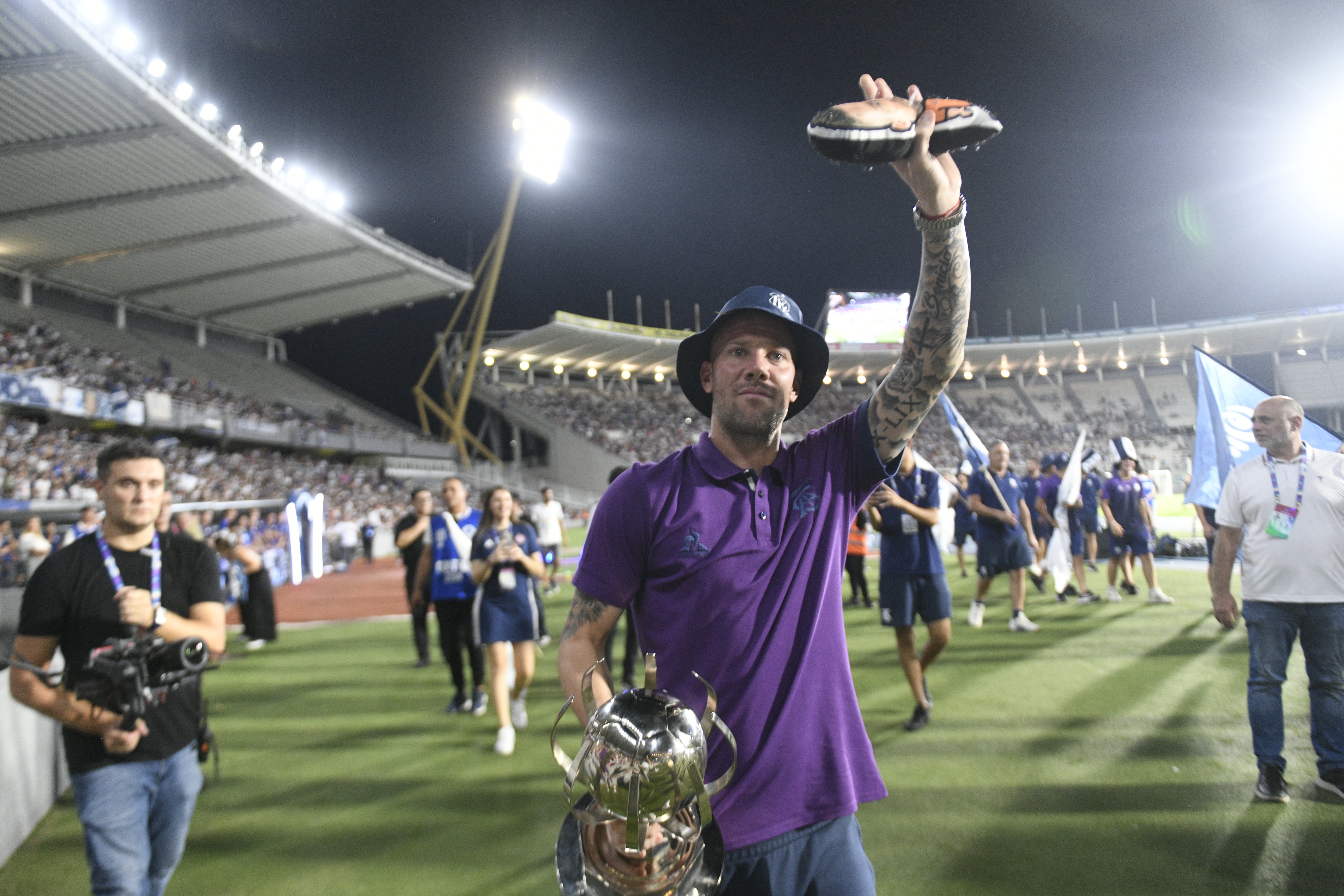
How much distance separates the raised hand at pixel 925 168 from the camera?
55.8 inches

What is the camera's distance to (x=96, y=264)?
3234cm

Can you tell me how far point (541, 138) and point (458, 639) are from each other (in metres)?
20.6

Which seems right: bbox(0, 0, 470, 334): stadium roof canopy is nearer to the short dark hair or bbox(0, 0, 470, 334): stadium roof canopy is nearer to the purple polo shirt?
the short dark hair

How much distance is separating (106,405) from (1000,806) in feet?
106

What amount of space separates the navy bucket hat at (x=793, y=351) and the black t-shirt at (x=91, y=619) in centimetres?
226

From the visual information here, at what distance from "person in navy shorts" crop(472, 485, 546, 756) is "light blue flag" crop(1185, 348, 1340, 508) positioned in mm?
6429

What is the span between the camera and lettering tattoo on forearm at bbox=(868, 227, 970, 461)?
67.4 inches

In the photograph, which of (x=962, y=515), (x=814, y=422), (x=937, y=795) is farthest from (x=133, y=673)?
(x=814, y=422)

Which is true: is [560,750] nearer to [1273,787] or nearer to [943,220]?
[943,220]

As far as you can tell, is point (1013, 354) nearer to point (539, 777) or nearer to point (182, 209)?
point (182, 209)

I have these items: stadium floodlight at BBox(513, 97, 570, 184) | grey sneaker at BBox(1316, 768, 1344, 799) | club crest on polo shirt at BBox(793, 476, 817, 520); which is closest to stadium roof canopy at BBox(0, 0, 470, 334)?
stadium floodlight at BBox(513, 97, 570, 184)

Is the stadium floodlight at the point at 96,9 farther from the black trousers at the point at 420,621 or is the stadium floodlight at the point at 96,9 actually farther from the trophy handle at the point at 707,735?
the trophy handle at the point at 707,735

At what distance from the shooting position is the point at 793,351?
78.7 inches

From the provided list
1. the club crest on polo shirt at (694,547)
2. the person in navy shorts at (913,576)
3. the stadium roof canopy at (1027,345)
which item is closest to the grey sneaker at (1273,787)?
the person in navy shorts at (913,576)
